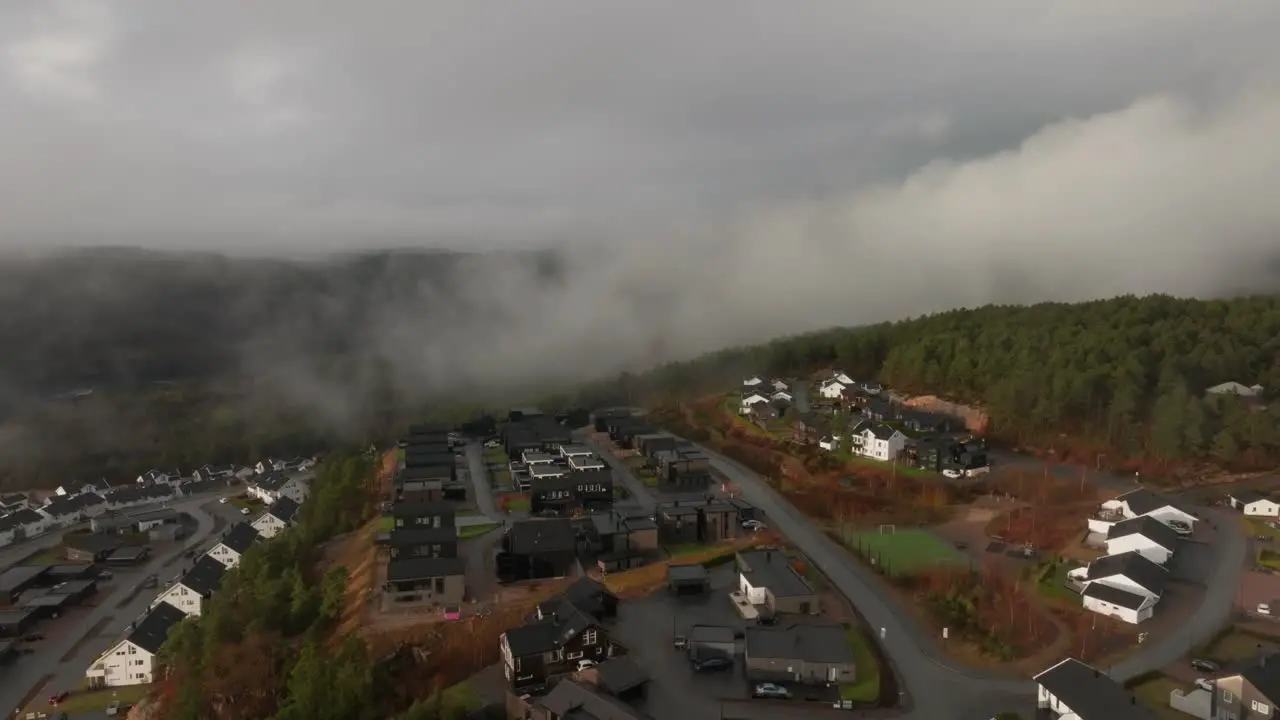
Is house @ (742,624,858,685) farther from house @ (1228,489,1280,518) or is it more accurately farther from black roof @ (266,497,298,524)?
black roof @ (266,497,298,524)

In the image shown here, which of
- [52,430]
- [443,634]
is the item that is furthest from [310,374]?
[443,634]

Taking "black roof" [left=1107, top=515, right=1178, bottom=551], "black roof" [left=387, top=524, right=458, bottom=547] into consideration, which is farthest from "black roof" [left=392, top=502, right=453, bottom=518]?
"black roof" [left=1107, top=515, right=1178, bottom=551]

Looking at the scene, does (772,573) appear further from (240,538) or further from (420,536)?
(240,538)

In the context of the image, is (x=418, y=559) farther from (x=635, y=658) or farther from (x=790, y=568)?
(x=790, y=568)

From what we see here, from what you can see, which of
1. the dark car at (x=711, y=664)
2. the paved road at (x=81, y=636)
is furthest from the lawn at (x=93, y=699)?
the dark car at (x=711, y=664)

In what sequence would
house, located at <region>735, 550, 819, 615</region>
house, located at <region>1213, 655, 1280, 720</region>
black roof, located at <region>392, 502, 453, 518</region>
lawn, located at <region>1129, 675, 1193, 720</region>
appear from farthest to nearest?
black roof, located at <region>392, 502, 453, 518</region>, house, located at <region>735, 550, 819, 615</region>, lawn, located at <region>1129, 675, 1193, 720</region>, house, located at <region>1213, 655, 1280, 720</region>

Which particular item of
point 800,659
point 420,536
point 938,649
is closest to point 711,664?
point 800,659

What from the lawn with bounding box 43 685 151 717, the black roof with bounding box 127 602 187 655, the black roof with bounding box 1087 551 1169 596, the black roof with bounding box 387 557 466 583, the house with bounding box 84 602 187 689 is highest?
the black roof with bounding box 387 557 466 583
